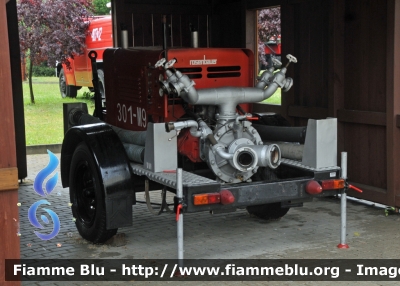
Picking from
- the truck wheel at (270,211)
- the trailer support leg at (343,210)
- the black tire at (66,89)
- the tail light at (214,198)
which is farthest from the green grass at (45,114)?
the tail light at (214,198)

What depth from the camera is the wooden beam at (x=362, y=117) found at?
7910mm

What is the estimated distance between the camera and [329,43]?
28.2 feet

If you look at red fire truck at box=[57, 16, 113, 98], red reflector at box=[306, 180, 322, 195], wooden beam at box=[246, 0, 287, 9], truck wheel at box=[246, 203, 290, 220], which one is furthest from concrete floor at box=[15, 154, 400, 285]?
red fire truck at box=[57, 16, 113, 98]

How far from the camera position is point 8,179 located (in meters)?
4.73

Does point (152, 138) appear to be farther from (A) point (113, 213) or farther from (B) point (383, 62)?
(B) point (383, 62)

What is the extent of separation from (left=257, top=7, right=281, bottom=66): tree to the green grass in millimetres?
4963

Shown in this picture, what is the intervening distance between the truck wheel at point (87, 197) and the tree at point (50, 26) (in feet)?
44.3

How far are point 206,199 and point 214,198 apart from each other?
7 cm

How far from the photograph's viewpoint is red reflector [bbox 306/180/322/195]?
20.0ft

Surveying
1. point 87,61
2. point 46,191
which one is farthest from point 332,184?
point 87,61

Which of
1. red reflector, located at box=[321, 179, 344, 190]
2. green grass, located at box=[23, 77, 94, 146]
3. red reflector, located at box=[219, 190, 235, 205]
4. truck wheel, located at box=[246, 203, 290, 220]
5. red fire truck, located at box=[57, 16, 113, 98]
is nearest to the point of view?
red reflector, located at box=[219, 190, 235, 205]

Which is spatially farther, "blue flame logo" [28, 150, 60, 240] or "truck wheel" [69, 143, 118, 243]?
"truck wheel" [69, 143, 118, 243]

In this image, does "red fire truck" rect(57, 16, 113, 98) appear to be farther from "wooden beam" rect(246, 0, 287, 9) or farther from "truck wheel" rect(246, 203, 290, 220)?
"truck wheel" rect(246, 203, 290, 220)

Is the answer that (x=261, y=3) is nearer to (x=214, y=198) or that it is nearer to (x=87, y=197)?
(x=87, y=197)
